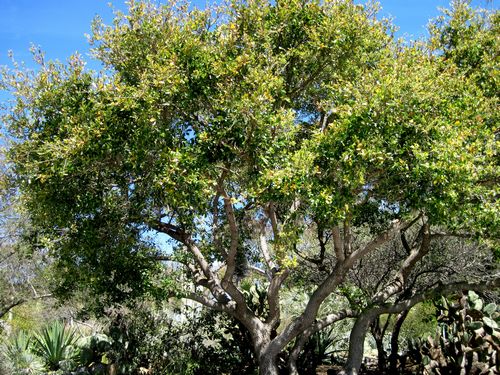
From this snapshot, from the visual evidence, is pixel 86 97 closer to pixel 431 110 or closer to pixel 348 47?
pixel 348 47

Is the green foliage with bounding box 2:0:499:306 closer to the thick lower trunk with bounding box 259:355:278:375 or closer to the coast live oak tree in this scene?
the coast live oak tree

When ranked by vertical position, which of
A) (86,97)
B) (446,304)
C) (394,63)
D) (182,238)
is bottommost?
(446,304)

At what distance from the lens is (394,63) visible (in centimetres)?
820

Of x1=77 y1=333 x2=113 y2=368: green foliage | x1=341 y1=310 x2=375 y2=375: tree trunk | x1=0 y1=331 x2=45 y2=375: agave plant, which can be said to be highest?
x1=341 y1=310 x2=375 y2=375: tree trunk

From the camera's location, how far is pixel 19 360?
11.7 metres

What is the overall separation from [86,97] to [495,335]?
8349mm

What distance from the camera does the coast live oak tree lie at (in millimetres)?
7352

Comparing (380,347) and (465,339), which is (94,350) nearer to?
(380,347)

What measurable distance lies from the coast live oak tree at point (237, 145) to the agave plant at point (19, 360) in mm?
2595

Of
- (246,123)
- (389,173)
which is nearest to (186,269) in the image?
(246,123)

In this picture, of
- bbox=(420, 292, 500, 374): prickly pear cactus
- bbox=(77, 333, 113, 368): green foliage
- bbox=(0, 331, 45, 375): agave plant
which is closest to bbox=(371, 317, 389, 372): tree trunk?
bbox=(420, 292, 500, 374): prickly pear cactus

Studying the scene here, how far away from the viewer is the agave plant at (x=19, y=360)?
1133cm

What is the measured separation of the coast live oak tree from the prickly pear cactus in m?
0.56

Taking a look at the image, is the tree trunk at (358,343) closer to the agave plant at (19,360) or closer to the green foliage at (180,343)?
the green foliage at (180,343)
